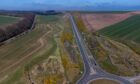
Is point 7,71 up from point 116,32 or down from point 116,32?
up

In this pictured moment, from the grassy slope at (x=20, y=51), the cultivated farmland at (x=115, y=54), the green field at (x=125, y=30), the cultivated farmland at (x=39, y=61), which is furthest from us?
the green field at (x=125, y=30)

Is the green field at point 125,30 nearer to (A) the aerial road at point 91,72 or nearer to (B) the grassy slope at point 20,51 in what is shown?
(A) the aerial road at point 91,72

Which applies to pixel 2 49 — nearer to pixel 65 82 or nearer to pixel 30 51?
pixel 30 51

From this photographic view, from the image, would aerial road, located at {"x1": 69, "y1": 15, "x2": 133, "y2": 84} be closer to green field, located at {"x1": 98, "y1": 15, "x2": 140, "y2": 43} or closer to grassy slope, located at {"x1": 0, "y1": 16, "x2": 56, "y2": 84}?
grassy slope, located at {"x1": 0, "y1": 16, "x2": 56, "y2": 84}

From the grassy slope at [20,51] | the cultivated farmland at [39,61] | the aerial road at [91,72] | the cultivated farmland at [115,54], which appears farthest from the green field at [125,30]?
the grassy slope at [20,51]

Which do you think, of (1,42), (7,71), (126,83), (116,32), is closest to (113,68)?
(126,83)

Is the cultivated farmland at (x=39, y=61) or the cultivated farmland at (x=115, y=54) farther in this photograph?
the cultivated farmland at (x=115, y=54)

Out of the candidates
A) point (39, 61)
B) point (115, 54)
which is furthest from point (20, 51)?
point (115, 54)

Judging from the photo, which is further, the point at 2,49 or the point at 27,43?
the point at 27,43

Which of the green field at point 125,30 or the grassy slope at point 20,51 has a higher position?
the grassy slope at point 20,51
